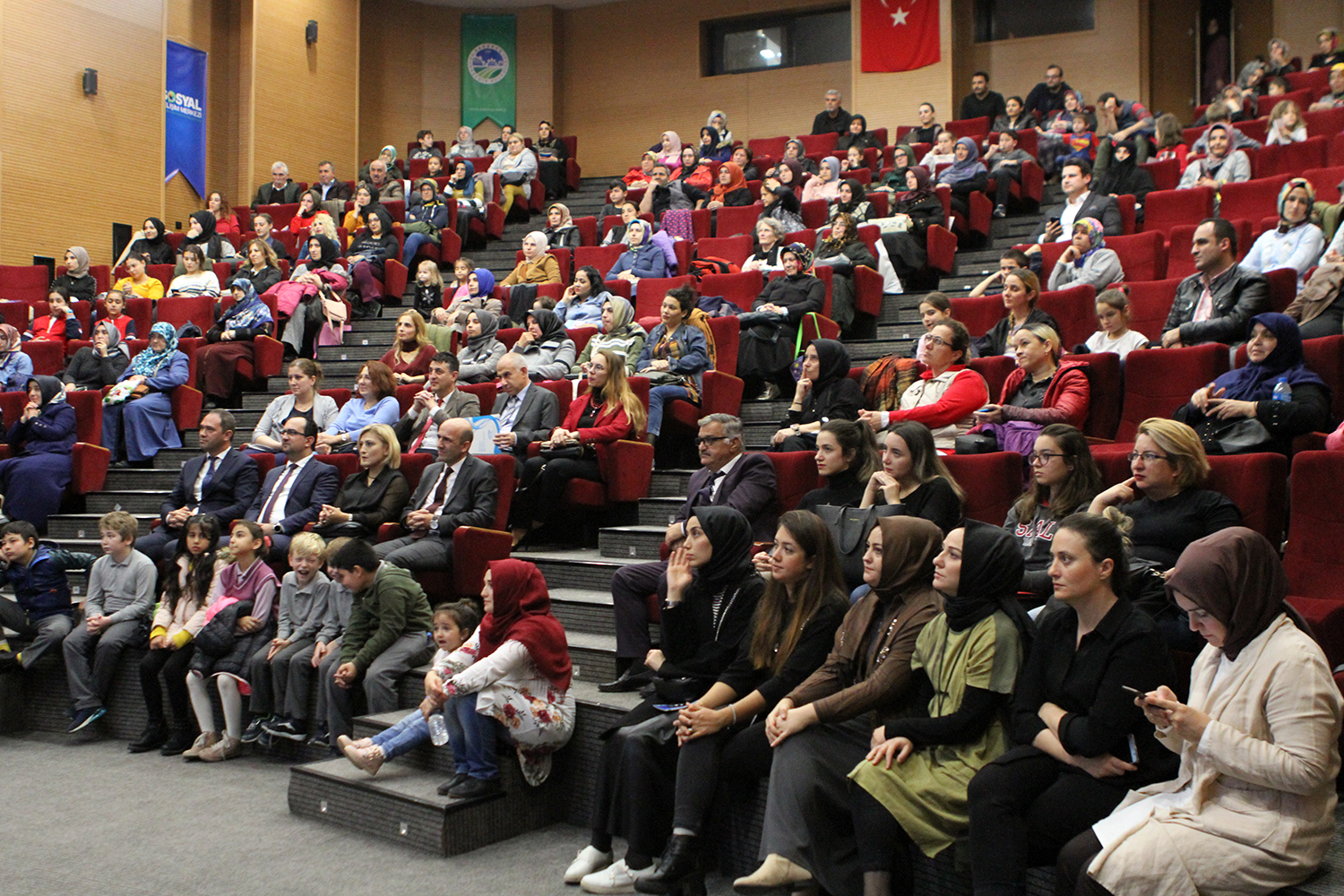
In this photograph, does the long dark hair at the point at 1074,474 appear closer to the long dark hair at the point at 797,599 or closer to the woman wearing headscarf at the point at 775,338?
the long dark hair at the point at 797,599

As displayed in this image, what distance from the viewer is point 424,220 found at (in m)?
8.54

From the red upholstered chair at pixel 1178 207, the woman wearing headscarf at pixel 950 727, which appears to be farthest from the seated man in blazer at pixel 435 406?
the red upholstered chair at pixel 1178 207

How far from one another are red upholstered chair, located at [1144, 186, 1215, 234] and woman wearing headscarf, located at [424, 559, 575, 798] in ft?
13.8

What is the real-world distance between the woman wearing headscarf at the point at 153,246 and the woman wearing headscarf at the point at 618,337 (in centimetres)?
465

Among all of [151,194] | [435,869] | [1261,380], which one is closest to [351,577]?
[435,869]

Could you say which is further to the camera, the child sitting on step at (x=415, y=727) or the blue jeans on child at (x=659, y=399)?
the blue jeans on child at (x=659, y=399)

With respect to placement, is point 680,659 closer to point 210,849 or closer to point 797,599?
point 797,599

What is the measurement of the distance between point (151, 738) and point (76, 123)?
7154mm

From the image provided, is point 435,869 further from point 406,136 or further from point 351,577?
point 406,136

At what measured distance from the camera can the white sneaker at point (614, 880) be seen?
2.67 m

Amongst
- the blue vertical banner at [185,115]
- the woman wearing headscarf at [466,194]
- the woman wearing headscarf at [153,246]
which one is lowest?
the woman wearing headscarf at [153,246]

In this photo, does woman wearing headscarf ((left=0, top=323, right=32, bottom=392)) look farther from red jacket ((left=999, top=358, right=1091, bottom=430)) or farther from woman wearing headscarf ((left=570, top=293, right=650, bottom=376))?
red jacket ((left=999, top=358, right=1091, bottom=430))

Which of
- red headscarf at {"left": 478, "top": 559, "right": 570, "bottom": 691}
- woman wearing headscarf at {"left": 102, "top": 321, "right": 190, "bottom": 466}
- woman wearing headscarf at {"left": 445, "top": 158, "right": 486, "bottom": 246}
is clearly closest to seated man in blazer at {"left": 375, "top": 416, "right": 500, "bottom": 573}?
red headscarf at {"left": 478, "top": 559, "right": 570, "bottom": 691}

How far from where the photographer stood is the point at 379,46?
40.5ft
